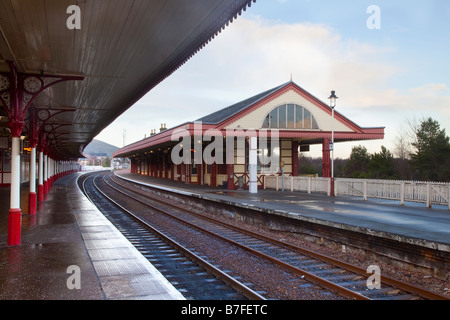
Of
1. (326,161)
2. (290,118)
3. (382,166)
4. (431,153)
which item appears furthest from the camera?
(382,166)

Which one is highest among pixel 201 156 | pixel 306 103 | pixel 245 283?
pixel 306 103

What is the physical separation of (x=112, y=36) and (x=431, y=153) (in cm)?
4448

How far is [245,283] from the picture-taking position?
666cm

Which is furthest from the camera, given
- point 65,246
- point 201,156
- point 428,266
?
point 201,156

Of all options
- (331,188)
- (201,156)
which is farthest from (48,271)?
(201,156)

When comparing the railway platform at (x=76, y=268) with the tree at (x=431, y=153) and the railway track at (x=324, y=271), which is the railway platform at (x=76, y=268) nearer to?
the railway track at (x=324, y=271)

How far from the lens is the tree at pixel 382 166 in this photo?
49062 millimetres

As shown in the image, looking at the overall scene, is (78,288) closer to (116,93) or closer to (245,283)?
(245,283)

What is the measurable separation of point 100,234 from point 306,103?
17.8 m

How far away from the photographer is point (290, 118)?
23922mm

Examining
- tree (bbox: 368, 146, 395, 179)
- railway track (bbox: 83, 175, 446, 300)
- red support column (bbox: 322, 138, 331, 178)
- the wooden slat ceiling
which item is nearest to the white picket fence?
red support column (bbox: 322, 138, 331, 178)

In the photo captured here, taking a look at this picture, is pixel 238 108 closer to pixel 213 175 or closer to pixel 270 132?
pixel 270 132

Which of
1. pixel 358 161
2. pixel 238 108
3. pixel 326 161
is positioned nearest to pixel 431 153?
pixel 358 161

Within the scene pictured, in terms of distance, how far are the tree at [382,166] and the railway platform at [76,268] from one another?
45.8 metres
